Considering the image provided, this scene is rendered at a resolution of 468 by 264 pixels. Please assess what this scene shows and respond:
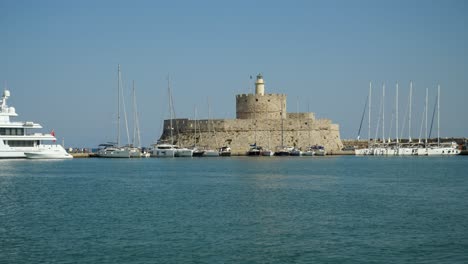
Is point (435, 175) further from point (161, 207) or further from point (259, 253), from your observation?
point (259, 253)

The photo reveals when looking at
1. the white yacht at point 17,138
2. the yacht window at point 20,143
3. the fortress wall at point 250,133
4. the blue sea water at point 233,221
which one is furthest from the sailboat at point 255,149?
the blue sea water at point 233,221

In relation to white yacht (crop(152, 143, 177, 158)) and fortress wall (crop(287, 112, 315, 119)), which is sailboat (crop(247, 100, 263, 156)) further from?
white yacht (crop(152, 143, 177, 158))

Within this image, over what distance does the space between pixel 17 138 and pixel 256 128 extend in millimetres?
17184

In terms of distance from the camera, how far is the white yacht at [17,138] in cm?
4122

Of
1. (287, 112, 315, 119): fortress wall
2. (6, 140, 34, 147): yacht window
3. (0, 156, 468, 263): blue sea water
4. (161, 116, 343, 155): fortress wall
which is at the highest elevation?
(287, 112, 315, 119): fortress wall

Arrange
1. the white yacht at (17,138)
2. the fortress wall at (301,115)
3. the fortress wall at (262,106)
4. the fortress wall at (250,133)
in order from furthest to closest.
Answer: the fortress wall at (301,115), the fortress wall at (262,106), the fortress wall at (250,133), the white yacht at (17,138)

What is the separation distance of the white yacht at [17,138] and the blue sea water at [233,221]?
15.3 m

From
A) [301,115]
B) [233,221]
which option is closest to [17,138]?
[301,115]

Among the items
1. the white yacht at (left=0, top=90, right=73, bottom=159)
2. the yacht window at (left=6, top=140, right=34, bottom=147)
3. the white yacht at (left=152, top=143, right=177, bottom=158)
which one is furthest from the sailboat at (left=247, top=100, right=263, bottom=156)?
the yacht window at (left=6, top=140, right=34, bottom=147)

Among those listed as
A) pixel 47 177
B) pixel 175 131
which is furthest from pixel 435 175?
pixel 175 131

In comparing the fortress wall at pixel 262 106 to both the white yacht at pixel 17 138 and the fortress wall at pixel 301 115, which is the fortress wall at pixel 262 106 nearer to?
the fortress wall at pixel 301 115

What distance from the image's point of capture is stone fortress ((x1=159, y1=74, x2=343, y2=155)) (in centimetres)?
5125

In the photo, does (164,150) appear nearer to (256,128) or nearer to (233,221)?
(256,128)

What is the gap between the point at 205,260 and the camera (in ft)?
38.7
